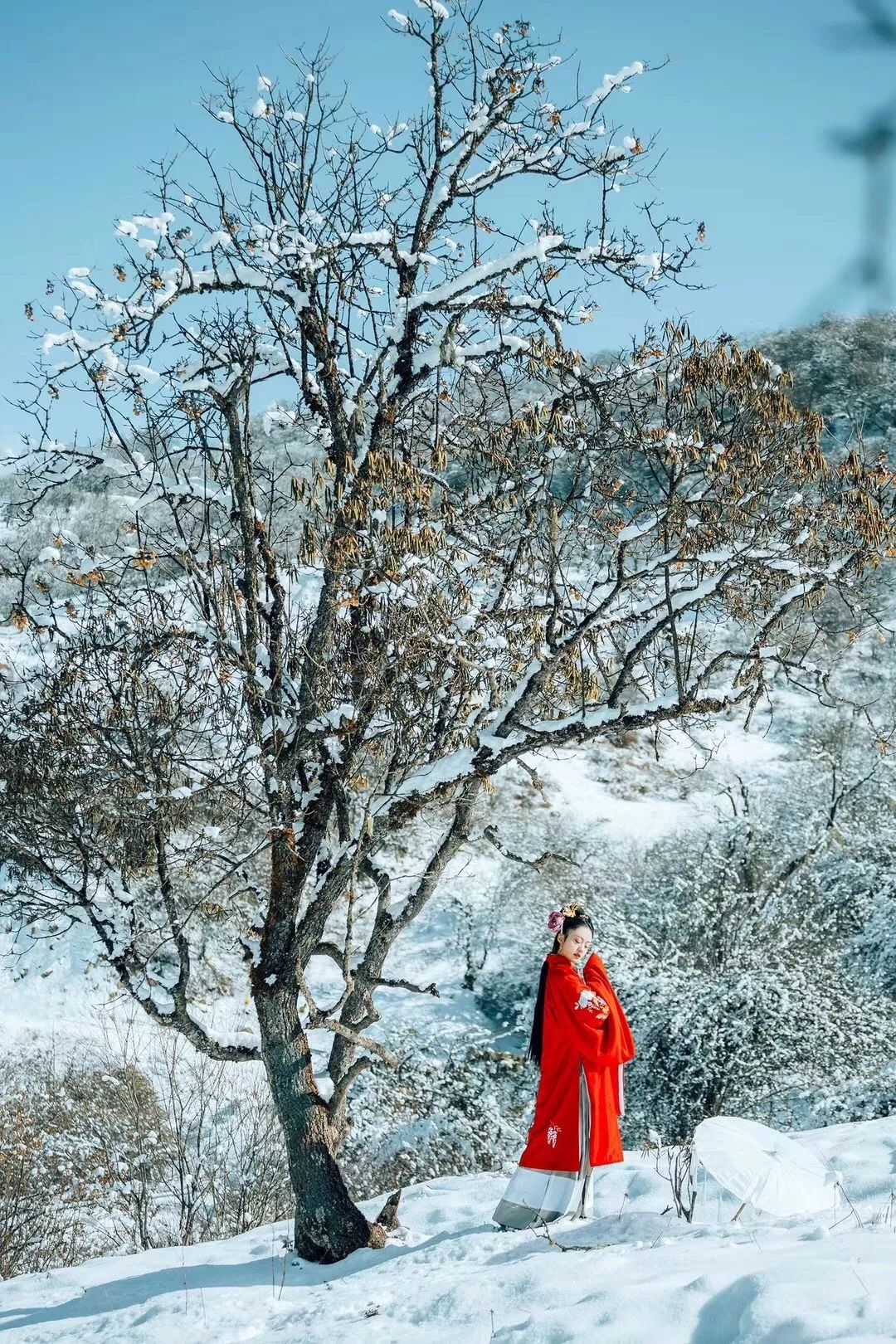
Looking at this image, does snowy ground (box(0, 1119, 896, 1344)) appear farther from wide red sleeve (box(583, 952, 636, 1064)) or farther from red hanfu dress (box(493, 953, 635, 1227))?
wide red sleeve (box(583, 952, 636, 1064))

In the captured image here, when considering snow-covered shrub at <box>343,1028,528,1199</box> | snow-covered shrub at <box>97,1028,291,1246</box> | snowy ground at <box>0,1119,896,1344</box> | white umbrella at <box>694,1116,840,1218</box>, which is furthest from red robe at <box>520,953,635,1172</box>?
snow-covered shrub at <box>343,1028,528,1199</box>

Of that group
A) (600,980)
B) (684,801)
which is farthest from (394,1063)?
(684,801)

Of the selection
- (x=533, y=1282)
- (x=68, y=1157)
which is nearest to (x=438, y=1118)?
(x=68, y=1157)

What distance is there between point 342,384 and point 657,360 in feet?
6.48

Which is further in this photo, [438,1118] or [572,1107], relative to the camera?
[438,1118]

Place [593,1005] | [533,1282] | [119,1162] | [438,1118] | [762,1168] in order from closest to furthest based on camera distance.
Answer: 1. [533,1282]
2. [762,1168]
3. [593,1005]
4. [119,1162]
5. [438,1118]

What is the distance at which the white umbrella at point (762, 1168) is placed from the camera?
415 cm

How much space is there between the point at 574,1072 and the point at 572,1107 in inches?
7.3

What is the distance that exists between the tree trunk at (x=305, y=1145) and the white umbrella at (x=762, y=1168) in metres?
2.23

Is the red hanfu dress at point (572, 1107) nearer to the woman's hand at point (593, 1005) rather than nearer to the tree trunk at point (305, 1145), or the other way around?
the woman's hand at point (593, 1005)

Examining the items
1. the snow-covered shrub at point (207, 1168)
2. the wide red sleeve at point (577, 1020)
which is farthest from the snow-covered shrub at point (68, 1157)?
the wide red sleeve at point (577, 1020)

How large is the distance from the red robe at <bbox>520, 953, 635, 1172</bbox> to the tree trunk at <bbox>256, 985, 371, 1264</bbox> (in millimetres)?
1102

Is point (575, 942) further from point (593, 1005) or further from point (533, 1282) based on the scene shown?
point (533, 1282)

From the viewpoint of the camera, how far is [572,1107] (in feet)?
17.0
